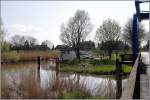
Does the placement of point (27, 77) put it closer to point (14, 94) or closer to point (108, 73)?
point (14, 94)

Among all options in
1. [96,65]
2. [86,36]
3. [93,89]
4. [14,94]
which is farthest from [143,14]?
[86,36]

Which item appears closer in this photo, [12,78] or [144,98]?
[144,98]

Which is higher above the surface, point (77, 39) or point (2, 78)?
point (77, 39)

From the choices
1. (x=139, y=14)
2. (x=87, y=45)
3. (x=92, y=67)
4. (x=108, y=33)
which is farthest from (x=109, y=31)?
(x=139, y=14)

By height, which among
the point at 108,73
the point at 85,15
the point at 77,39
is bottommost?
the point at 108,73

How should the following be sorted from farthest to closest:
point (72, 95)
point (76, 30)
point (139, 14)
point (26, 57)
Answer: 1. point (76, 30)
2. point (139, 14)
3. point (26, 57)
4. point (72, 95)


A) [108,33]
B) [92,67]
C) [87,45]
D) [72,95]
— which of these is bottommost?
[72,95]

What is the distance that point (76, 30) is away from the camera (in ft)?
123

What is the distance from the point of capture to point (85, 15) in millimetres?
35781

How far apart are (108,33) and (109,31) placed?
25cm

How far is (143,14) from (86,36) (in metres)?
19.8

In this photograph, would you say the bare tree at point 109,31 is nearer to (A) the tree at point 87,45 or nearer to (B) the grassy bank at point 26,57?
(A) the tree at point 87,45

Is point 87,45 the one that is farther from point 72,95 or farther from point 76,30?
point 72,95

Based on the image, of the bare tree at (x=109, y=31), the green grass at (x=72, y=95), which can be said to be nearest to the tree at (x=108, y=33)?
the bare tree at (x=109, y=31)
